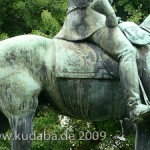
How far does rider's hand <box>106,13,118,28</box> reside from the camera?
5289mm

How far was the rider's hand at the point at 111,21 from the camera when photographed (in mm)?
5289

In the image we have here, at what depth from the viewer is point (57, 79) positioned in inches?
208

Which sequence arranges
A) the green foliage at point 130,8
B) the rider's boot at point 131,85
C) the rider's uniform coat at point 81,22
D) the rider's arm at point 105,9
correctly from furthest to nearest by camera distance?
the green foliage at point 130,8 < the rider's uniform coat at point 81,22 < the rider's arm at point 105,9 < the rider's boot at point 131,85

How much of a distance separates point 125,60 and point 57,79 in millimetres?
619

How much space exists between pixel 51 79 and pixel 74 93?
0.24 meters

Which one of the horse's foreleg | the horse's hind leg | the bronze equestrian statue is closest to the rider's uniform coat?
the bronze equestrian statue

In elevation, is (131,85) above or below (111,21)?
below

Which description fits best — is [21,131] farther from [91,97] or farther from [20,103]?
[91,97]

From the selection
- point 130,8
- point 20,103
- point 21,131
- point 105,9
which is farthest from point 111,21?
point 130,8

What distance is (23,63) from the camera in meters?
5.32

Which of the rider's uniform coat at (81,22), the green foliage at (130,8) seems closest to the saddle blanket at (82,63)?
the rider's uniform coat at (81,22)

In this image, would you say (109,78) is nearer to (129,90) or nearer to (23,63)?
(129,90)

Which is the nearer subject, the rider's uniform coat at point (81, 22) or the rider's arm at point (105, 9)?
the rider's arm at point (105, 9)

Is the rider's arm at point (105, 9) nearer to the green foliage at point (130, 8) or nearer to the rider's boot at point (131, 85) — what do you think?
the rider's boot at point (131, 85)
